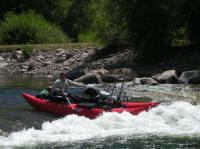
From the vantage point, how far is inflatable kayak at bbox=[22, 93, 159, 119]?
959cm

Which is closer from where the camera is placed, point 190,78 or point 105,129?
point 105,129

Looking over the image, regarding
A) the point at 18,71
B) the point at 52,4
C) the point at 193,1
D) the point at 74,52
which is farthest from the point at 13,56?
the point at 193,1

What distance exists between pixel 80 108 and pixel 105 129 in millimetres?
1353

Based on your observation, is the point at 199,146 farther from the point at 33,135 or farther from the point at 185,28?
the point at 185,28

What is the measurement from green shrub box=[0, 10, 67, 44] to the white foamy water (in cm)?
1697

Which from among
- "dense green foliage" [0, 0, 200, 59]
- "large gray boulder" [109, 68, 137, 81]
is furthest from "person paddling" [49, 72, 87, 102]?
"dense green foliage" [0, 0, 200, 59]

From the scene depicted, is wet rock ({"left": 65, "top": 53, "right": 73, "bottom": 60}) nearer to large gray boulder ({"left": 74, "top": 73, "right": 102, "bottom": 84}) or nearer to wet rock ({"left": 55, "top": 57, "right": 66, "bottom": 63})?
wet rock ({"left": 55, "top": 57, "right": 66, "bottom": 63})

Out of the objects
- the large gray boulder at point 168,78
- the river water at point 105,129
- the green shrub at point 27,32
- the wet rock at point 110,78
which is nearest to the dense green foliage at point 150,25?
the wet rock at point 110,78

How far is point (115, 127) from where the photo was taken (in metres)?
8.76

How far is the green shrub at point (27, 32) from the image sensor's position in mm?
25609

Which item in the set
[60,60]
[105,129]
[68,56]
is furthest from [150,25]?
[105,129]

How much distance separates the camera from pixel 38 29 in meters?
25.7

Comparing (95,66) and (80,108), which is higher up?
(80,108)

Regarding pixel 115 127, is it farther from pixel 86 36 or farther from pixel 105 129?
pixel 86 36
